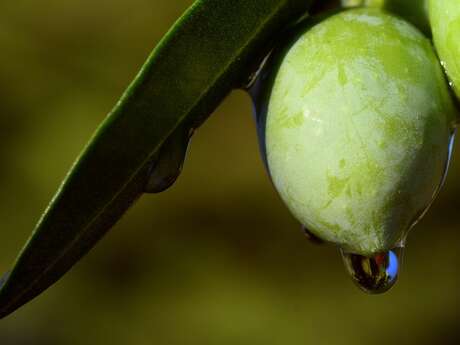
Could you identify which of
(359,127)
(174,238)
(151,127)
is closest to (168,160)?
(151,127)

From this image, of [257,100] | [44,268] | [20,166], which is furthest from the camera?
[20,166]

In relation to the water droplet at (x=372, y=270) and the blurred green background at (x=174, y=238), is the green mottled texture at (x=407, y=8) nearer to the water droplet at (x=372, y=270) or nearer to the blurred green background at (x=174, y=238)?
the water droplet at (x=372, y=270)

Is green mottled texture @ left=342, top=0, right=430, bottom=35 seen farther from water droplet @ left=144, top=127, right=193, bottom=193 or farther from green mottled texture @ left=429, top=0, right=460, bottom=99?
water droplet @ left=144, top=127, right=193, bottom=193

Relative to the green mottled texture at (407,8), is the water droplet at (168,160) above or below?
below

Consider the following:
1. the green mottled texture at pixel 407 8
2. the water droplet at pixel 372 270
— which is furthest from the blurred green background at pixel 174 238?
the green mottled texture at pixel 407 8

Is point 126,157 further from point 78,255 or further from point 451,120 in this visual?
point 451,120

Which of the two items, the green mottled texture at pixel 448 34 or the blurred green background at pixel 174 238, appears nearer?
the green mottled texture at pixel 448 34

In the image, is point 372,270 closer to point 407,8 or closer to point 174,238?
point 407,8

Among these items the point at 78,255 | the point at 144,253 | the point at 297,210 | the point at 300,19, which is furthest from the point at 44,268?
the point at 144,253
